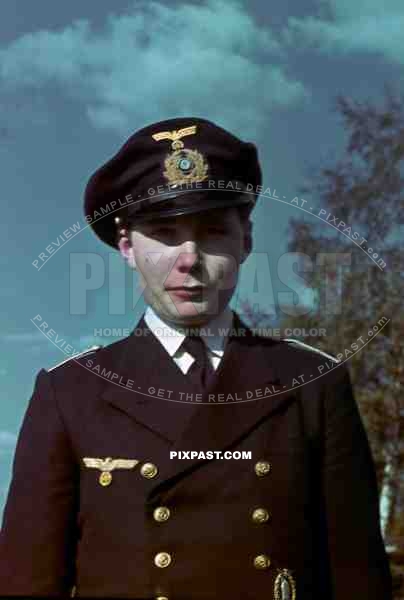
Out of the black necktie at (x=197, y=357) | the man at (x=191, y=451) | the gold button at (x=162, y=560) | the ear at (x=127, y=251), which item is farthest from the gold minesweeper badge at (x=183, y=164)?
the gold button at (x=162, y=560)

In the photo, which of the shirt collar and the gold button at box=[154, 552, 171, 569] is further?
the shirt collar

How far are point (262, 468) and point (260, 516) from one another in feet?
0.24

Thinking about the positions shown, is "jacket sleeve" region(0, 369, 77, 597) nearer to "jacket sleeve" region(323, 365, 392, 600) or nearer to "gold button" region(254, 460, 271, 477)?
"gold button" region(254, 460, 271, 477)

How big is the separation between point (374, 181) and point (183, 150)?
130 inches

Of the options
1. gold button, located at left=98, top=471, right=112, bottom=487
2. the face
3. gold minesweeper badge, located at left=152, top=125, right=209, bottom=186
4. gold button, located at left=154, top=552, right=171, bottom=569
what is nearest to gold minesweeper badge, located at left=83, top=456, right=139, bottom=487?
gold button, located at left=98, top=471, right=112, bottom=487

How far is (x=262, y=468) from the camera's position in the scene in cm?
133

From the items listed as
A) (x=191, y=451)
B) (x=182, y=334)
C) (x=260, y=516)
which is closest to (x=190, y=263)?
(x=182, y=334)

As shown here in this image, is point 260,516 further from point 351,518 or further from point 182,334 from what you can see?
point 182,334

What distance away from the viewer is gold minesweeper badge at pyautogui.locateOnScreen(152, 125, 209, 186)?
142cm

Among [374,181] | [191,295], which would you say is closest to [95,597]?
[191,295]

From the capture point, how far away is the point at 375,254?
14.4ft

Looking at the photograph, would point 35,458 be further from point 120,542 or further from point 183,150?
point 183,150

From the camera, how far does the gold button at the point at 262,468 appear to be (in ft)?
4.36

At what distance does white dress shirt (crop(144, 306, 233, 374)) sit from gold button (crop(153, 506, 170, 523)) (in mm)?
226
